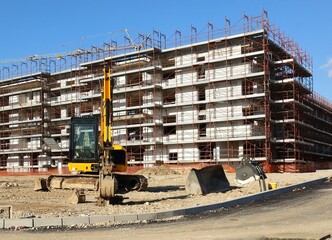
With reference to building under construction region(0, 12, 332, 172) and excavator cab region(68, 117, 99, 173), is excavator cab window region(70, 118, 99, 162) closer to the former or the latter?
excavator cab region(68, 117, 99, 173)

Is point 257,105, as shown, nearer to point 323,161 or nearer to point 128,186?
point 323,161

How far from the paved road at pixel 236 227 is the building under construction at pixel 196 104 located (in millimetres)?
23842

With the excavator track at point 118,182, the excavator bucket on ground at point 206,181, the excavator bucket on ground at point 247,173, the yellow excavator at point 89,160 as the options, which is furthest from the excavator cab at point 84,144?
the excavator bucket on ground at point 247,173

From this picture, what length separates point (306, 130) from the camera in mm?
49812

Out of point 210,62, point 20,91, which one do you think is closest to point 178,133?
point 210,62

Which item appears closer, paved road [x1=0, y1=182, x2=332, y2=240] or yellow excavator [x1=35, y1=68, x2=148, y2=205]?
paved road [x1=0, y1=182, x2=332, y2=240]

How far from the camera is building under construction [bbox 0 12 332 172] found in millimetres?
43062

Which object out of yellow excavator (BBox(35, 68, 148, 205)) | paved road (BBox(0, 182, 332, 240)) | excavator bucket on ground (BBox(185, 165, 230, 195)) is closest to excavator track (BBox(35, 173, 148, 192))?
yellow excavator (BBox(35, 68, 148, 205))

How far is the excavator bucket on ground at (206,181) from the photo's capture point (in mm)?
17438

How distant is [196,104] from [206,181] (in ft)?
93.6

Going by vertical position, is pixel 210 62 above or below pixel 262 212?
above

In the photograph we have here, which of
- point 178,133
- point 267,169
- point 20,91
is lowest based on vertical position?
point 267,169

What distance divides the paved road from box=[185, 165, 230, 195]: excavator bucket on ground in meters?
4.18

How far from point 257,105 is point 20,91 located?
3481 cm
